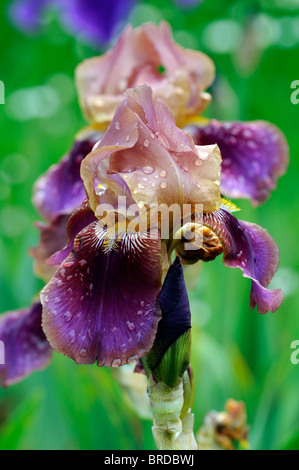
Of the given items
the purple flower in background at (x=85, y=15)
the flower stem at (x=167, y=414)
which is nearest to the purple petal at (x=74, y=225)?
the flower stem at (x=167, y=414)

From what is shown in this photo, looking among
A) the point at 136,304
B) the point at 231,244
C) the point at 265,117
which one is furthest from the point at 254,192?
the point at 265,117

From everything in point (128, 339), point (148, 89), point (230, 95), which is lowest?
point (128, 339)

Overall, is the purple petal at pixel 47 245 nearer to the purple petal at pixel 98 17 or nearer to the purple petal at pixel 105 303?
the purple petal at pixel 105 303

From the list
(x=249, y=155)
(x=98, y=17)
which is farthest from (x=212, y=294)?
(x=98, y=17)

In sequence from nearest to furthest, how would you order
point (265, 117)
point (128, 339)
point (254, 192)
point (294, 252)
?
point (128, 339) < point (254, 192) < point (294, 252) < point (265, 117)

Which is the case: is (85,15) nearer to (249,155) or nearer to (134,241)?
(249,155)

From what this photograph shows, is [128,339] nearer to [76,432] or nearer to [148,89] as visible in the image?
[148,89]

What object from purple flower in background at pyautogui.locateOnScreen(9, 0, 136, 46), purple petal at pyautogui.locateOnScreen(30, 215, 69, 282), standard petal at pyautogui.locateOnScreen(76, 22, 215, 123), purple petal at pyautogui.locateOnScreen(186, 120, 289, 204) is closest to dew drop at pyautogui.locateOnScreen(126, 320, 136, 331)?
purple petal at pyautogui.locateOnScreen(30, 215, 69, 282)
